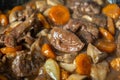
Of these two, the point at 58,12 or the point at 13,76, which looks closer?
the point at 13,76

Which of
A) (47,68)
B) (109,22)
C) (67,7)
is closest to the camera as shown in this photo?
(47,68)

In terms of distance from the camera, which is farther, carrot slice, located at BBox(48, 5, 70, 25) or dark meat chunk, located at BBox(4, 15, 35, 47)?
carrot slice, located at BBox(48, 5, 70, 25)

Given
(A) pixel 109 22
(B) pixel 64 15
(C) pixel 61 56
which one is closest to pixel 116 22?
(A) pixel 109 22

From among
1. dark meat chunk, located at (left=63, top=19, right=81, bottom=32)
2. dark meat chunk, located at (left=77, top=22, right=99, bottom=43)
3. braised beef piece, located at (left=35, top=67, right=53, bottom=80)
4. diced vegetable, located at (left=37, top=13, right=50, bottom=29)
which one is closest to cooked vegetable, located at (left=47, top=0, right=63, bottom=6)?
diced vegetable, located at (left=37, top=13, right=50, bottom=29)

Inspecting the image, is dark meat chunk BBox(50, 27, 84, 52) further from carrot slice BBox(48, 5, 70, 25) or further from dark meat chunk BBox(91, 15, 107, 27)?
dark meat chunk BBox(91, 15, 107, 27)

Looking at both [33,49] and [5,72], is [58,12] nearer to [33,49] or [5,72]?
[33,49]
